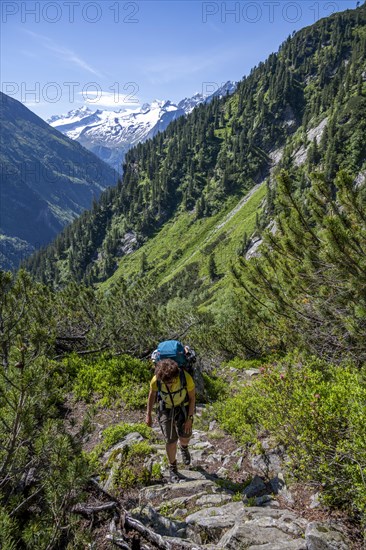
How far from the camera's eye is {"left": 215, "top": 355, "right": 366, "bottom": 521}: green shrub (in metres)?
4.03

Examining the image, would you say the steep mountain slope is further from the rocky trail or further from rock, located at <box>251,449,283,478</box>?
rock, located at <box>251,449,283,478</box>

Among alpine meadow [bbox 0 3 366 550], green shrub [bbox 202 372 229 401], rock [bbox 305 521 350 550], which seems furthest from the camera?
green shrub [bbox 202 372 229 401]

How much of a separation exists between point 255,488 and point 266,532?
1566 mm

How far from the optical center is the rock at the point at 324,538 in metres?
3.59

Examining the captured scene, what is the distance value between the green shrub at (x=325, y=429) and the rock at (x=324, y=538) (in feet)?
1.20

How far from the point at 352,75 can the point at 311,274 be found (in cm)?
15111

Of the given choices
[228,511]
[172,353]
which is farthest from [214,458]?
[172,353]

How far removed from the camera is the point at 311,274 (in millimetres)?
8320

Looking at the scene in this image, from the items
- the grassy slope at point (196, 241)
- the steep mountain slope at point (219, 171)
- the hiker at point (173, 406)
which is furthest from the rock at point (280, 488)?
the steep mountain slope at point (219, 171)

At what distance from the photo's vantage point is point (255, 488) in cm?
561

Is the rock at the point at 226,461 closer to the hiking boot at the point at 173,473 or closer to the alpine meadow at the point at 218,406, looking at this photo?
the alpine meadow at the point at 218,406

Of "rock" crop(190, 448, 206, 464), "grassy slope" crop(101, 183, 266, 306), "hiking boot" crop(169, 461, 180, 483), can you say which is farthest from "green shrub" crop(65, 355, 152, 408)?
"grassy slope" crop(101, 183, 266, 306)

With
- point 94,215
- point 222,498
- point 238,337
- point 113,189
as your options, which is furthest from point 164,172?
point 222,498

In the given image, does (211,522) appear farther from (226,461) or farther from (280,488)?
(226,461)
